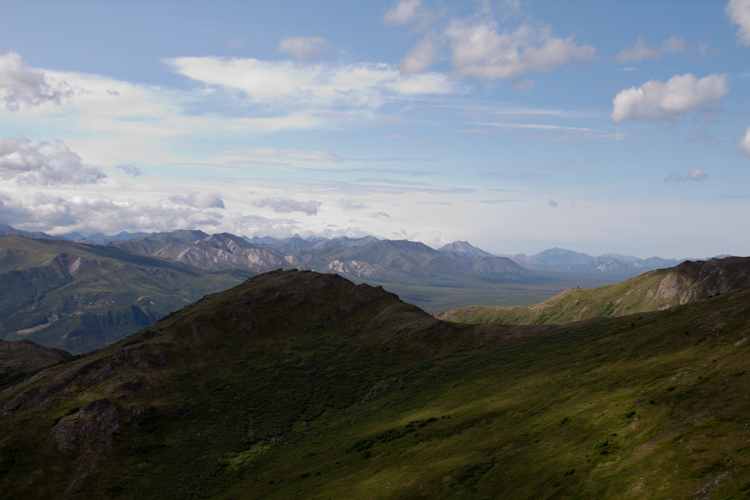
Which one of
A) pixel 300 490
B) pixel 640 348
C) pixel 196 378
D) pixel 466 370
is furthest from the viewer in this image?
pixel 196 378

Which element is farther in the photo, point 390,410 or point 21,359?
point 21,359

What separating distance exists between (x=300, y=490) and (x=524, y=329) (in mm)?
83578

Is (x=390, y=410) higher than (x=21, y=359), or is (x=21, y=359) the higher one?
(x=21, y=359)

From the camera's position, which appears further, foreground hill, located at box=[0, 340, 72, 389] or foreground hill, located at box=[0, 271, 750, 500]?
foreground hill, located at box=[0, 340, 72, 389]

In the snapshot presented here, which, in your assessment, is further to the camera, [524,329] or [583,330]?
[524,329]

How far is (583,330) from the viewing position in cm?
9775

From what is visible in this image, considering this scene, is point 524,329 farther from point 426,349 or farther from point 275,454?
point 275,454

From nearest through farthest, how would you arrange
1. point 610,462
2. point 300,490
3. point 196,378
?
point 610,462 → point 300,490 → point 196,378

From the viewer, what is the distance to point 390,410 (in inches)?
3226

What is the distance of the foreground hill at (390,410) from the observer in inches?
1310

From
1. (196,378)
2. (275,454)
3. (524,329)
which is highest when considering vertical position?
(524,329)

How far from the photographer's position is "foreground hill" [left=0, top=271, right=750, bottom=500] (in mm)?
33281

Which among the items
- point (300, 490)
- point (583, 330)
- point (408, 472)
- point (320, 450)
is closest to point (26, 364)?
point (320, 450)

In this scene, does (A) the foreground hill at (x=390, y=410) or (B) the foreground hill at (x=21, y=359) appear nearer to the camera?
(A) the foreground hill at (x=390, y=410)
